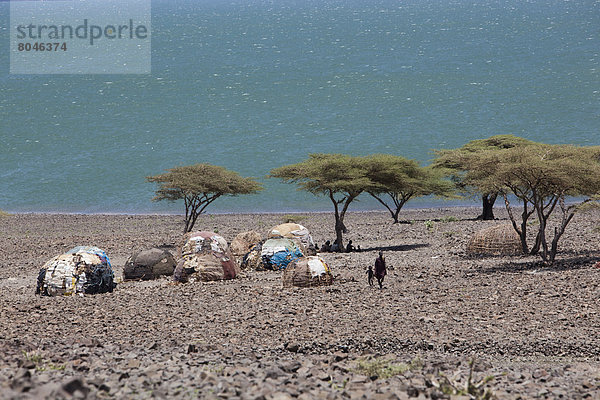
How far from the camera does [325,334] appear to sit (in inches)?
550

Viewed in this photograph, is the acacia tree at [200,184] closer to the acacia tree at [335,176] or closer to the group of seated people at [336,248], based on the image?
the acacia tree at [335,176]

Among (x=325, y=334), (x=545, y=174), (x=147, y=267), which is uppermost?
(x=545, y=174)

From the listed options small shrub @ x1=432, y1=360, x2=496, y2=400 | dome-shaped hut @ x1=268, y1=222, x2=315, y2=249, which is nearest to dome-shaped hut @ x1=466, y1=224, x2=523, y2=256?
dome-shaped hut @ x1=268, y1=222, x2=315, y2=249

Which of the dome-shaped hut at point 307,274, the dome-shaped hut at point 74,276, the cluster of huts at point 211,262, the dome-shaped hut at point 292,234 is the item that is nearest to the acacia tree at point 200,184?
the cluster of huts at point 211,262

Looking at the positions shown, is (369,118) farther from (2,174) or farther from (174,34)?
(174,34)

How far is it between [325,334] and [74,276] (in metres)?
9.38

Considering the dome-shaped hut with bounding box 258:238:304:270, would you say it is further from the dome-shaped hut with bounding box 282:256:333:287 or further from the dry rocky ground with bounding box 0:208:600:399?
the dome-shaped hut with bounding box 282:256:333:287

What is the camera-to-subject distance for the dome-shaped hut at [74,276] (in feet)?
64.6

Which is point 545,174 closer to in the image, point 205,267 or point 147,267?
point 205,267

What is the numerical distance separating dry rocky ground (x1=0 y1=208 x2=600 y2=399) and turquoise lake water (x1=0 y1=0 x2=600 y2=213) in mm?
45728

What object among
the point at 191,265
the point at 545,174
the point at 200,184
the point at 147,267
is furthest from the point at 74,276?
the point at 200,184

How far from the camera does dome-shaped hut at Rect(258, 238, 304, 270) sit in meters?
24.9

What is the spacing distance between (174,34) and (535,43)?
8034 centimetres

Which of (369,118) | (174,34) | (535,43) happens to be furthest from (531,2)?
(369,118)
